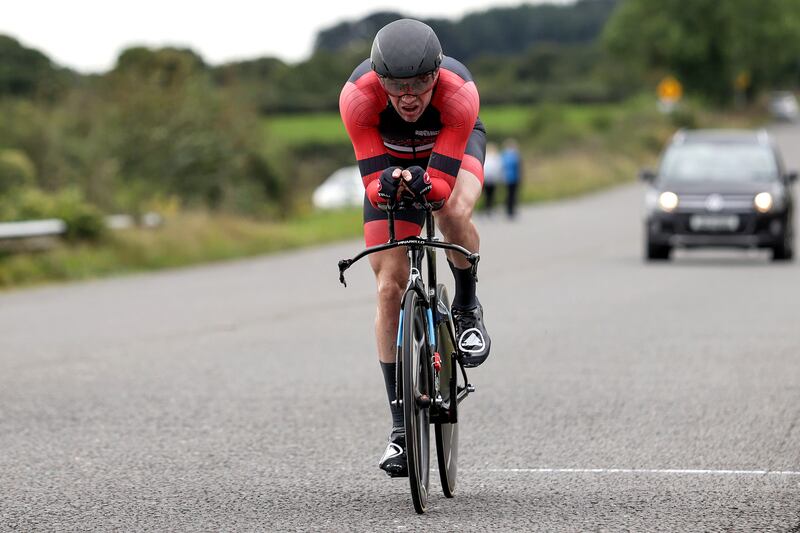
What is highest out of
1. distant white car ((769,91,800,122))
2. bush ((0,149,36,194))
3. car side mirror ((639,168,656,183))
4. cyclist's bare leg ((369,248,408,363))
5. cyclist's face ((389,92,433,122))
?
distant white car ((769,91,800,122))

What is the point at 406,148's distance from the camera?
626cm

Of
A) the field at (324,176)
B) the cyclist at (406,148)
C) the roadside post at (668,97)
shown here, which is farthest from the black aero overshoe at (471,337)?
the roadside post at (668,97)

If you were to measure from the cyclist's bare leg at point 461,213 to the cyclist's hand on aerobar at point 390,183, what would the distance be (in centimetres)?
48

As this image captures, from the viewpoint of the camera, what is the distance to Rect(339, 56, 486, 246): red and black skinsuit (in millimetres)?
5949

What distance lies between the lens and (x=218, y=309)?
15812 mm

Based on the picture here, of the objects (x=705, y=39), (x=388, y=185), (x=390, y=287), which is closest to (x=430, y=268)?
(x=390, y=287)

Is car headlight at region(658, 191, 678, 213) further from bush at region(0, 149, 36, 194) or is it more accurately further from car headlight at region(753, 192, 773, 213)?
bush at region(0, 149, 36, 194)

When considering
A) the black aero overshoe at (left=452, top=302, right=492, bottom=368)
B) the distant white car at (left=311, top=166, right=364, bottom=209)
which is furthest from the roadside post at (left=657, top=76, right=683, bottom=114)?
the black aero overshoe at (left=452, top=302, right=492, bottom=368)

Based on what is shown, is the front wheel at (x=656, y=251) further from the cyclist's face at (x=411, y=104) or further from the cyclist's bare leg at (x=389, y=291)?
the cyclist's face at (x=411, y=104)

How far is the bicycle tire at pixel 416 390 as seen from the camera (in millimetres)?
5489

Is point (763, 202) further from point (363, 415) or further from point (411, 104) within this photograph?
point (411, 104)

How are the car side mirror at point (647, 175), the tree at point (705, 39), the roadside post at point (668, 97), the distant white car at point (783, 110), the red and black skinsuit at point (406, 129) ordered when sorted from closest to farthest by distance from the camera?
the red and black skinsuit at point (406, 129), the car side mirror at point (647, 175), the roadside post at point (668, 97), the tree at point (705, 39), the distant white car at point (783, 110)

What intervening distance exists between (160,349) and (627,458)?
19.2 feet

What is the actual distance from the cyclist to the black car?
15.5 meters
